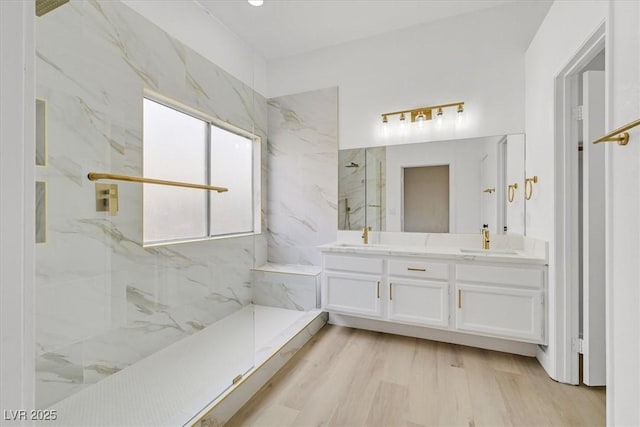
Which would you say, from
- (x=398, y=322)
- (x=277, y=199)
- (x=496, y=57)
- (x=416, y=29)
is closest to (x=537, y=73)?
(x=496, y=57)

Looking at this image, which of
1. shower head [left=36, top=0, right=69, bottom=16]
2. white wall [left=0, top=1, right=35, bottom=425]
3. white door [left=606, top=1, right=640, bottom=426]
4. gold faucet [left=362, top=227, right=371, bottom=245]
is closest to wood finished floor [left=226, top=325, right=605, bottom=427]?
white door [left=606, top=1, right=640, bottom=426]

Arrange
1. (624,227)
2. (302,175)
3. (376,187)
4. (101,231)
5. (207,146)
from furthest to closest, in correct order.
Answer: (302,175) < (376,187) < (207,146) < (101,231) < (624,227)

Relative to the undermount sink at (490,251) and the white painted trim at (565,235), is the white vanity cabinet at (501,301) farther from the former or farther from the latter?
the undermount sink at (490,251)

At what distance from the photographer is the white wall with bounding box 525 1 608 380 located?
5.42ft

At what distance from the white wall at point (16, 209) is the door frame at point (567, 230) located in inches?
94.5

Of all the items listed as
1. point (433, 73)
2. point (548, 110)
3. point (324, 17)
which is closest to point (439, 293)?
point (548, 110)

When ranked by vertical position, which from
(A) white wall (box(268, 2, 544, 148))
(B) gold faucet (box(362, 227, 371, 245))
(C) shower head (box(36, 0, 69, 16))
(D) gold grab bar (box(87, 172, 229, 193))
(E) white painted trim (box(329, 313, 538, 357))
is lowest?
(E) white painted trim (box(329, 313, 538, 357))

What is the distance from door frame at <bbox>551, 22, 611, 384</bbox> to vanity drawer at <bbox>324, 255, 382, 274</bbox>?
3.99 feet

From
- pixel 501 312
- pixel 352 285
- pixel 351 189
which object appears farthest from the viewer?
pixel 351 189

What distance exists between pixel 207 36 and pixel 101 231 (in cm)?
194

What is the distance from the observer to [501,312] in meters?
2.13

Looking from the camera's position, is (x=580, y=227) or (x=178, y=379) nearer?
(x=178, y=379)

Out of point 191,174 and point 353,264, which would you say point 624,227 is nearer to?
point 353,264

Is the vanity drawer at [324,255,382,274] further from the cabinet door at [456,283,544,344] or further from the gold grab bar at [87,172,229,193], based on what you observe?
the gold grab bar at [87,172,229,193]
